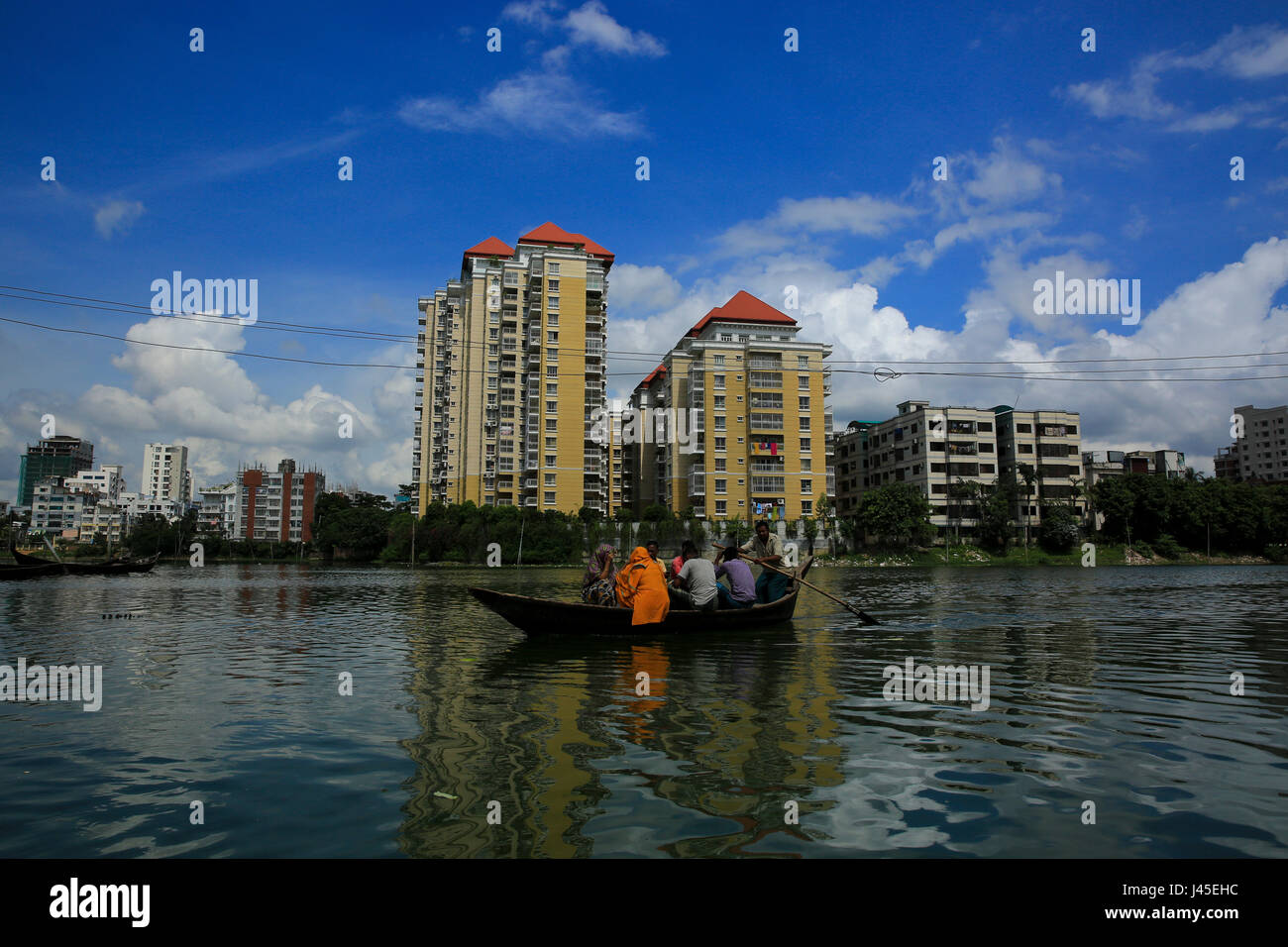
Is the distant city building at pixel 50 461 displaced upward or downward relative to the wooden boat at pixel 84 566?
upward

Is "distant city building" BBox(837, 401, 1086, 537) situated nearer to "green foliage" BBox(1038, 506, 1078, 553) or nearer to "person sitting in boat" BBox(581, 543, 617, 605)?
"green foliage" BBox(1038, 506, 1078, 553)

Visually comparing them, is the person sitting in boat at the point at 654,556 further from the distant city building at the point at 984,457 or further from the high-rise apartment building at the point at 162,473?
the high-rise apartment building at the point at 162,473

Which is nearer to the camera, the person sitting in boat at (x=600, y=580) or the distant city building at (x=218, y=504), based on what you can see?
the person sitting in boat at (x=600, y=580)

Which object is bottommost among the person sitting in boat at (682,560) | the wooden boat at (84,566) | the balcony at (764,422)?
the wooden boat at (84,566)

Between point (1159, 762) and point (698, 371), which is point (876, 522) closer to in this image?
point (698, 371)

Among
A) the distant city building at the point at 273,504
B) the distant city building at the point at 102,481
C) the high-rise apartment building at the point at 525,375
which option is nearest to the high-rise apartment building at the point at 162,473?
the distant city building at the point at 102,481

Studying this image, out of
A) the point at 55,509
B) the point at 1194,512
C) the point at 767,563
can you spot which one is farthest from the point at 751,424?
the point at 55,509

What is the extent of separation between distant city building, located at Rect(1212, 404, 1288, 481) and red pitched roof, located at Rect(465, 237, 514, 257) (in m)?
119

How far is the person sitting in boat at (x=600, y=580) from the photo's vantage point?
14202 millimetres

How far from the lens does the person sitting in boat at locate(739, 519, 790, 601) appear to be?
1584cm

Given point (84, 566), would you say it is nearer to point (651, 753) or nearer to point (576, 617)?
point (576, 617)

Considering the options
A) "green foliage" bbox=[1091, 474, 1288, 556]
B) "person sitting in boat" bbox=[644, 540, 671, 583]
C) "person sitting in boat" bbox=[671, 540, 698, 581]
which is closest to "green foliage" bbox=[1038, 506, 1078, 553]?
"green foliage" bbox=[1091, 474, 1288, 556]

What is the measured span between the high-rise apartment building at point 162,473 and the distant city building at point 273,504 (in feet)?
152
